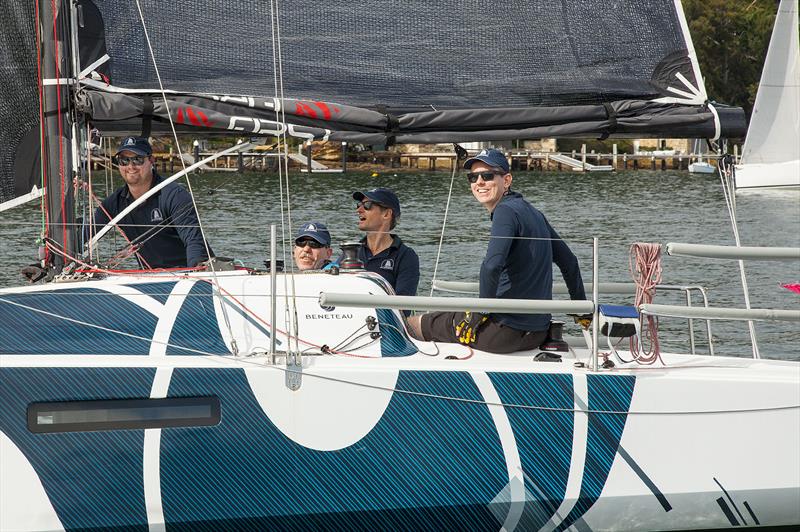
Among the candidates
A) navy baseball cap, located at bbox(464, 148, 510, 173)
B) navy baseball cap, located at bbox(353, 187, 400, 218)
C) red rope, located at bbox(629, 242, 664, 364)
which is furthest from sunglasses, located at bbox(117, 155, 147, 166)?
red rope, located at bbox(629, 242, 664, 364)

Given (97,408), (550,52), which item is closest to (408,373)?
(97,408)

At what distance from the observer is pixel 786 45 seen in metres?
30.5

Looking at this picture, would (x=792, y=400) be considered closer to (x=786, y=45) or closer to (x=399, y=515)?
(x=399, y=515)

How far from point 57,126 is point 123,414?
A: 1.57m

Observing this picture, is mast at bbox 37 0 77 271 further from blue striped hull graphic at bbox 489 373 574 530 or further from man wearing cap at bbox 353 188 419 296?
blue striped hull graphic at bbox 489 373 574 530

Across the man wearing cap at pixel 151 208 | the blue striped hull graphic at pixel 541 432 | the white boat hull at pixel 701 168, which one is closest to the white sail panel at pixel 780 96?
the white boat hull at pixel 701 168

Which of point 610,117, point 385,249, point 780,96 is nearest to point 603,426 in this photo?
point 610,117

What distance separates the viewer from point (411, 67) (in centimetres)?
618

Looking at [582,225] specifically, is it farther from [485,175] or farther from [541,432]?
[541,432]

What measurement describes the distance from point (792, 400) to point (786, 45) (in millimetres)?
27068

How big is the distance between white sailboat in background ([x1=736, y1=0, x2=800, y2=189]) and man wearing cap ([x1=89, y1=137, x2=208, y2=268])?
26.1m

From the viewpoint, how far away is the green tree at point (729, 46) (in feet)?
169

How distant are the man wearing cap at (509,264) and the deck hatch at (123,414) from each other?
56.3 inches

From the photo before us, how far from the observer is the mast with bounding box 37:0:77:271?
5.72 m
